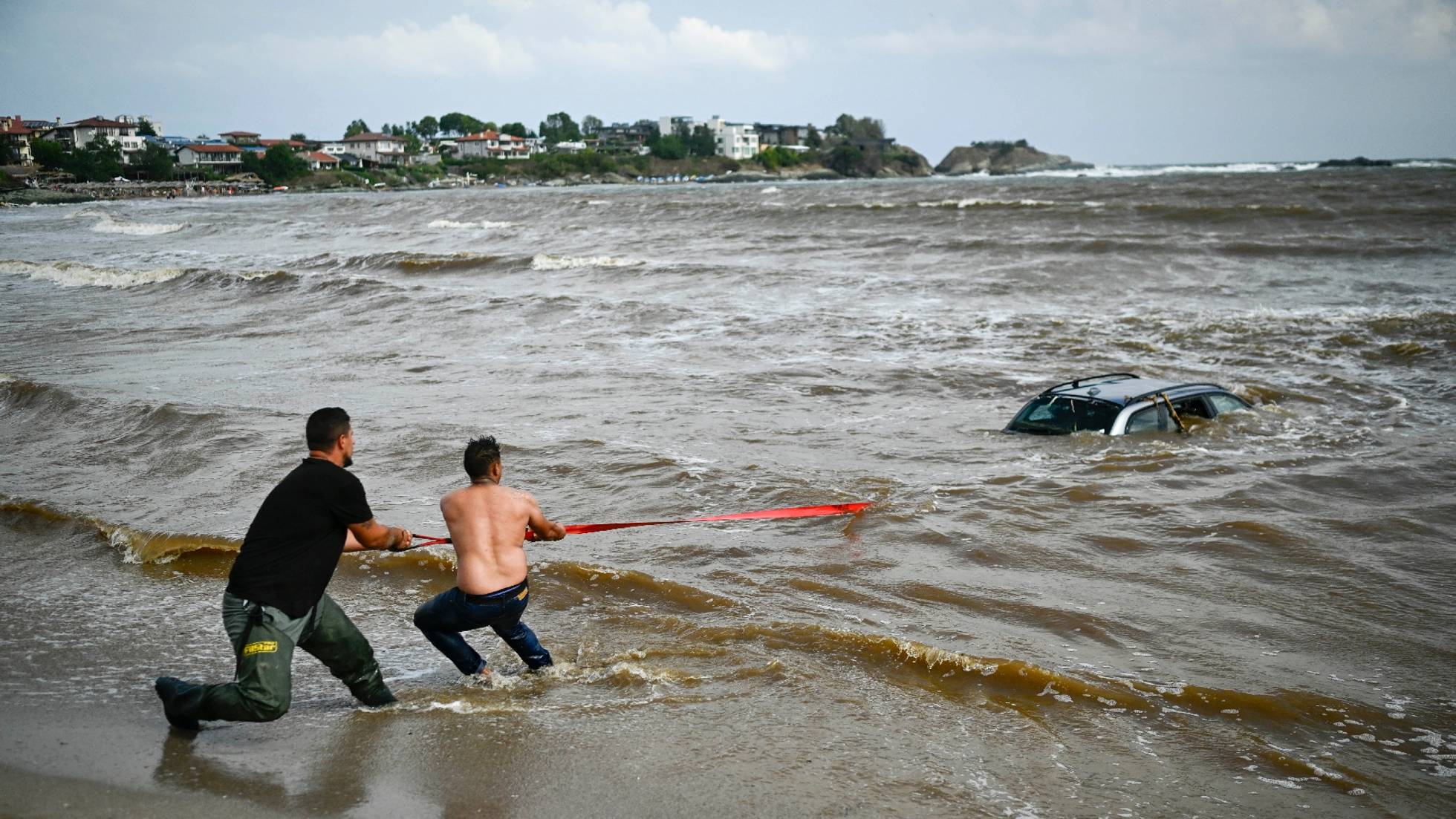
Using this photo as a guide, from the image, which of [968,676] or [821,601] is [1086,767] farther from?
[821,601]

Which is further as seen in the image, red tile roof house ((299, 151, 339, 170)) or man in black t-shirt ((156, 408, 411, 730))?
red tile roof house ((299, 151, 339, 170))

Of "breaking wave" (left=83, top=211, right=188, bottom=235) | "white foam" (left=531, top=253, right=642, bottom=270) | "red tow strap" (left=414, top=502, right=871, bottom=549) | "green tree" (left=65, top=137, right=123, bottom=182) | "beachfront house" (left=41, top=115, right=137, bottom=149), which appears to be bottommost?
"breaking wave" (left=83, top=211, right=188, bottom=235)

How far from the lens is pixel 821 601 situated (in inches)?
294

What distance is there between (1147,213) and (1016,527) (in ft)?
124

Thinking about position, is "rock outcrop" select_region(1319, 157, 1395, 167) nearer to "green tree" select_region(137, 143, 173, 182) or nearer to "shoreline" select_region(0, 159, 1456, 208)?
"shoreline" select_region(0, 159, 1456, 208)

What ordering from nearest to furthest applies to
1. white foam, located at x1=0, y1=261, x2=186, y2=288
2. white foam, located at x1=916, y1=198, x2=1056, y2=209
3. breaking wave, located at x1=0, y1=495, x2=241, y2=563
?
breaking wave, located at x1=0, y1=495, x2=241, y2=563, white foam, located at x1=0, y1=261, x2=186, y2=288, white foam, located at x1=916, y1=198, x2=1056, y2=209

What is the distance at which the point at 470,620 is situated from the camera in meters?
5.32

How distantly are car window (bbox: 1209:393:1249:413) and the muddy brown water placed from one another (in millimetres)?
131

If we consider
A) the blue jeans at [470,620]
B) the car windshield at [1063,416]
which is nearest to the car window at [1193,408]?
the car windshield at [1063,416]

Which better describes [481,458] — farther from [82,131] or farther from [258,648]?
[82,131]

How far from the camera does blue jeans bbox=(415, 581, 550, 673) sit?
5305 millimetres

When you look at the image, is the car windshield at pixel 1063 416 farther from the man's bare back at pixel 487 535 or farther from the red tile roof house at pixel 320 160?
the red tile roof house at pixel 320 160

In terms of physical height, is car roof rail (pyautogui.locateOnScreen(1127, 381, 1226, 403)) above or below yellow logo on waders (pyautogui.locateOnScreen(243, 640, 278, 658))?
below

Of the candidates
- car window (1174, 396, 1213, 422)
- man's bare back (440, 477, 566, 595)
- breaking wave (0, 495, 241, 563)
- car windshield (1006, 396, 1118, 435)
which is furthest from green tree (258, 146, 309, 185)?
man's bare back (440, 477, 566, 595)
